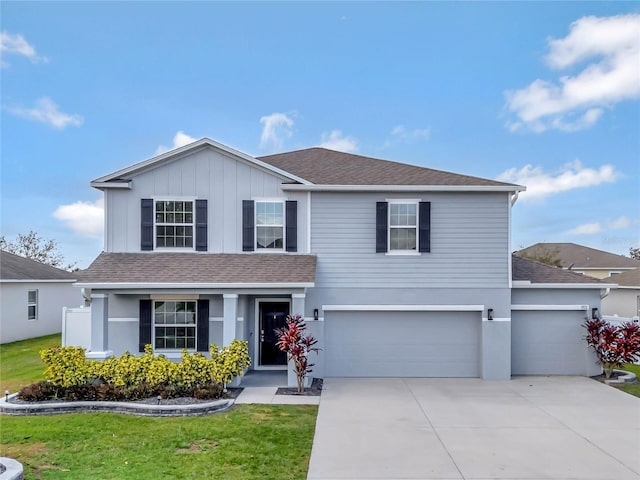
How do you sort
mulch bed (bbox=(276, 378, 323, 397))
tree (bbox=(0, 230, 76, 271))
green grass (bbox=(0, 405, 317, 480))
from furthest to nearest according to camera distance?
tree (bbox=(0, 230, 76, 271)) → mulch bed (bbox=(276, 378, 323, 397)) → green grass (bbox=(0, 405, 317, 480))

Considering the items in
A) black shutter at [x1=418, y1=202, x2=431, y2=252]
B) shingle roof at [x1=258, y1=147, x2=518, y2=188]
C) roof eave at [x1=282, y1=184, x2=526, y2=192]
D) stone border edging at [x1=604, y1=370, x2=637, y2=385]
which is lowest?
stone border edging at [x1=604, y1=370, x2=637, y2=385]

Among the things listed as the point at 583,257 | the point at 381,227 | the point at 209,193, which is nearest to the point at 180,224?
the point at 209,193

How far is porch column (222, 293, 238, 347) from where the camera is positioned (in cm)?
1093

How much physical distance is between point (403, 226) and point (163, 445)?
7978mm

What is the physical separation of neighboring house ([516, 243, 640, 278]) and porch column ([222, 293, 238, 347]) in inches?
1133

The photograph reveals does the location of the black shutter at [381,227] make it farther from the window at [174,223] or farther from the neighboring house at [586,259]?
the neighboring house at [586,259]

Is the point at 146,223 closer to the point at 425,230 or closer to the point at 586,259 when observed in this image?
the point at 425,230

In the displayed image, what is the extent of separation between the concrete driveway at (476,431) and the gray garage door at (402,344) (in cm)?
70

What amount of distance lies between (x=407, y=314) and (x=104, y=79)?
14479 millimetres

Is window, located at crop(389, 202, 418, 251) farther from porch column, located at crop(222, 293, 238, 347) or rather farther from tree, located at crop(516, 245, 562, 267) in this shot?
tree, located at crop(516, 245, 562, 267)

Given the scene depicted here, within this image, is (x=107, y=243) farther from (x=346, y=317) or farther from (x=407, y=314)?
(x=407, y=314)

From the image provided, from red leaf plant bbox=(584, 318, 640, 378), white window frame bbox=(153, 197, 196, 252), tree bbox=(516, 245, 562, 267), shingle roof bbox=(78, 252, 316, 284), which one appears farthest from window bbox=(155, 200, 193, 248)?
tree bbox=(516, 245, 562, 267)

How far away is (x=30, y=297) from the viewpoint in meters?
20.1

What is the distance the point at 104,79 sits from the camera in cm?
1695
